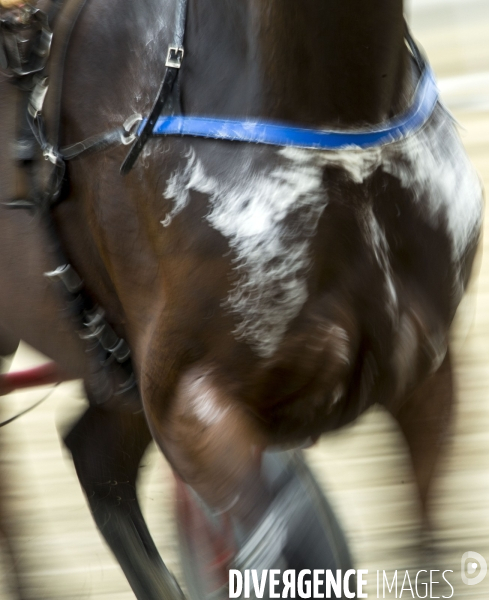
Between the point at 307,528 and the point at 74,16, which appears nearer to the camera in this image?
the point at 307,528

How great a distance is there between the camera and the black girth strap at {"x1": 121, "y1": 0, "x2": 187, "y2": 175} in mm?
1218

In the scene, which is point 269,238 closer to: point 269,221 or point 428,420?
point 269,221

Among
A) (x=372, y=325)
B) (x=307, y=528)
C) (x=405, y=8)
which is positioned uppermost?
(x=405, y=8)

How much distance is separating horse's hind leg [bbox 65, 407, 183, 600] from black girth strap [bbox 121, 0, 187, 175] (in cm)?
90

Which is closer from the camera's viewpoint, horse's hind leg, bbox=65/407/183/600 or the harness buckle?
the harness buckle

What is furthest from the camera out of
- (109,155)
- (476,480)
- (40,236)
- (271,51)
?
(476,480)

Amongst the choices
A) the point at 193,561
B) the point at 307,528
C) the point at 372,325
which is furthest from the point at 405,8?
the point at 193,561

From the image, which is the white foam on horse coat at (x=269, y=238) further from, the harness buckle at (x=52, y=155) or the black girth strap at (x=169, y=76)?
the harness buckle at (x=52, y=155)

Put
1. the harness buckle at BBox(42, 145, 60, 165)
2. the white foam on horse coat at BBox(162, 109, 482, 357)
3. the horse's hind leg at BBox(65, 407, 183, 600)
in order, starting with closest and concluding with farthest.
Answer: the white foam on horse coat at BBox(162, 109, 482, 357)
the harness buckle at BBox(42, 145, 60, 165)
the horse's hind leg at BBox(65, 407, 183, 600)

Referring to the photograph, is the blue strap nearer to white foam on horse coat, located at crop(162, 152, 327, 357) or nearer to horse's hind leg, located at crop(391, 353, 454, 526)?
white foam on horse coat, located at crop(162, 152, 327, 357)

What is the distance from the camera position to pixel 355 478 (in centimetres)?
245

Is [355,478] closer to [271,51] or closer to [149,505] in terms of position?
[149,505]

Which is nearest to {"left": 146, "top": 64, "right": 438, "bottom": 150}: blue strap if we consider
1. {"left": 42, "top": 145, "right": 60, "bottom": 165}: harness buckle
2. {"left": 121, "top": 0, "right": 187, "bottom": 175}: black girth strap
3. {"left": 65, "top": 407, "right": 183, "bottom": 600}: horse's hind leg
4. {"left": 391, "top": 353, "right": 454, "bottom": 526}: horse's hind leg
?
{"left": 121, "top": 0, "right": 187, "bottom": 175}: black girth strap

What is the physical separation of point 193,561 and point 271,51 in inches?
27.5
